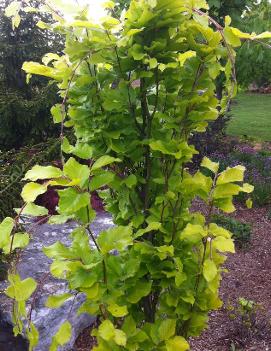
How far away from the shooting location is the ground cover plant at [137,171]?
127 cm

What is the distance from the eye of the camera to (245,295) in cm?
386

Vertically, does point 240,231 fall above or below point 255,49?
below

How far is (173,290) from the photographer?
63.7 inches

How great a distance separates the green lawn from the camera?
12.1 metres

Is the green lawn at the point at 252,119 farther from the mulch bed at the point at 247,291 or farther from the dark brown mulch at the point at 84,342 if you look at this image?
the dark brown mulch at the point at 84,342

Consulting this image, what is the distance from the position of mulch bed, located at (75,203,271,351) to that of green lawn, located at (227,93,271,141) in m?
6.11

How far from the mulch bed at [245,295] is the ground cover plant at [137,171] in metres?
1.63

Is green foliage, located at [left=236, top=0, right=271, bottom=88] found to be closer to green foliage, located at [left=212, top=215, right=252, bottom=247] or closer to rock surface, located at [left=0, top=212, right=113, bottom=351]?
green foliage, located at [left=212, top=215, right=252, bottom=247]

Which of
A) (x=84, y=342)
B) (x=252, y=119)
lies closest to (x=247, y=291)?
(x=84, y=342)

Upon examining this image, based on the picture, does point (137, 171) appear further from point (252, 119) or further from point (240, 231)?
point (252, 119)

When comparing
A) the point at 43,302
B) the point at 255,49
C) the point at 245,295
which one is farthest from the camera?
the point at 255,49

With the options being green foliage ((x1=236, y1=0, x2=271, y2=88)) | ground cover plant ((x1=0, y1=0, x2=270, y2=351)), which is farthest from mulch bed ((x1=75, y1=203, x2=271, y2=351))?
green foliage ((x1=236, y1=0, x2=271, y2=88))

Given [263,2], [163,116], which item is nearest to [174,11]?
[163,116]

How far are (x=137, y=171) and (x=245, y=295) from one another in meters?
2.69
